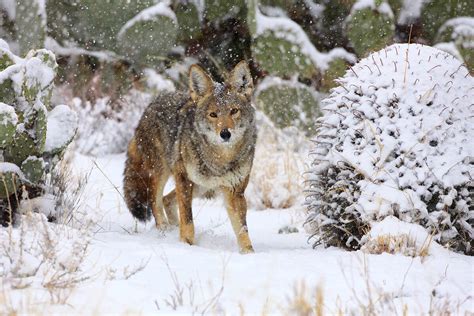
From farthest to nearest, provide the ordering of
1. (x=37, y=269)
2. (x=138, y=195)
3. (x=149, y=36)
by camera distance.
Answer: (x=149, y=36)
(x=138, y=195)
(x=37, y=269)

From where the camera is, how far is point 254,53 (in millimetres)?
11406

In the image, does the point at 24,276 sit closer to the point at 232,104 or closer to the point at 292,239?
the point at 232,104

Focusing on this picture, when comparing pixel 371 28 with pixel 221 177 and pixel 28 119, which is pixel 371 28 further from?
pixel 28 119

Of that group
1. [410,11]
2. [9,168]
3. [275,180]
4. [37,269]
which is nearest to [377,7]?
[410,11]

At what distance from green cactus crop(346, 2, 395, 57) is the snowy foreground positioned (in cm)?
676

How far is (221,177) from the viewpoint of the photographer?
5.70m

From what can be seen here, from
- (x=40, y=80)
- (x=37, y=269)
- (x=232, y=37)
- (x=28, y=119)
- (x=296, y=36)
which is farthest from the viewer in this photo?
(x=232, y=37)

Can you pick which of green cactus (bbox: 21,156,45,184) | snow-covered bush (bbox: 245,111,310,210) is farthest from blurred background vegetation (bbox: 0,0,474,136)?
green cactus (bbox: 21,156,45,184)

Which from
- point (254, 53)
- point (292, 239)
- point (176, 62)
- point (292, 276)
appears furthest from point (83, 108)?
point (292, 276)

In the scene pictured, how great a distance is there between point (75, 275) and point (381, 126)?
7.60 ft

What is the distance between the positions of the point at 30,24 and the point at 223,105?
6988mm

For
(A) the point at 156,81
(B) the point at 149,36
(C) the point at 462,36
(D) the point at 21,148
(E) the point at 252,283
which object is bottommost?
(E) the point at 252,283

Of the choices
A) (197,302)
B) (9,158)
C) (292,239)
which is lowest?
(197,302)

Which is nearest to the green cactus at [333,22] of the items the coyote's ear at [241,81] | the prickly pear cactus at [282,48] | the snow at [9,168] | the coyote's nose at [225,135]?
the prickly pear cactus at [282,48]
